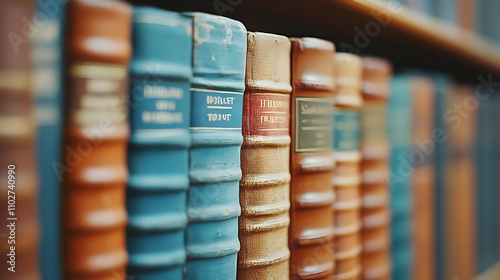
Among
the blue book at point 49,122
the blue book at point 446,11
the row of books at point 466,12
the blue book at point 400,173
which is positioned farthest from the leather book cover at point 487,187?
the blue book at point 49,122

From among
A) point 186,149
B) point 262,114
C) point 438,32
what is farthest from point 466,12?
point 186,149

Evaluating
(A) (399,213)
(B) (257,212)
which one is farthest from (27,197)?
(A) (399,213)

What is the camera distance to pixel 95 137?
397mm

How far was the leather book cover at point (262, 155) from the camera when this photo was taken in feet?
1.81

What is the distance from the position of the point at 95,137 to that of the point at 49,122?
1.6 inches

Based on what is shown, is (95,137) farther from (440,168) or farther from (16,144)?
(440,168)

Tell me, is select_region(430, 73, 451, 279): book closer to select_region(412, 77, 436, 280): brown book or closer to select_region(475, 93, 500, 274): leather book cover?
select_region(412, 77, 436, 280): brown book

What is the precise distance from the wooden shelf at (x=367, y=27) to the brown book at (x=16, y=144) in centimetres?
33

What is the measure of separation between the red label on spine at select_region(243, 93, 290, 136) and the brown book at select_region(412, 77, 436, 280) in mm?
433

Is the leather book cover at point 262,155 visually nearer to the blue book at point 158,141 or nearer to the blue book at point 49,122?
the blue book at point 158,141

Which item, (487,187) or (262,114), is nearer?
(262,114)

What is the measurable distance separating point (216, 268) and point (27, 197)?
0.75 ft

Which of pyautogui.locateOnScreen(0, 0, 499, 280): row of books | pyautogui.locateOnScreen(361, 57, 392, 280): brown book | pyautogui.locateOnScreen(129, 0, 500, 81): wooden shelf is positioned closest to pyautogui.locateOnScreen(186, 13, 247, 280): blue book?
pyautogui.locateOnScreen(0, 0, 499, 280): row of books

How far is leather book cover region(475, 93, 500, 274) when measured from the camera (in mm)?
1209
